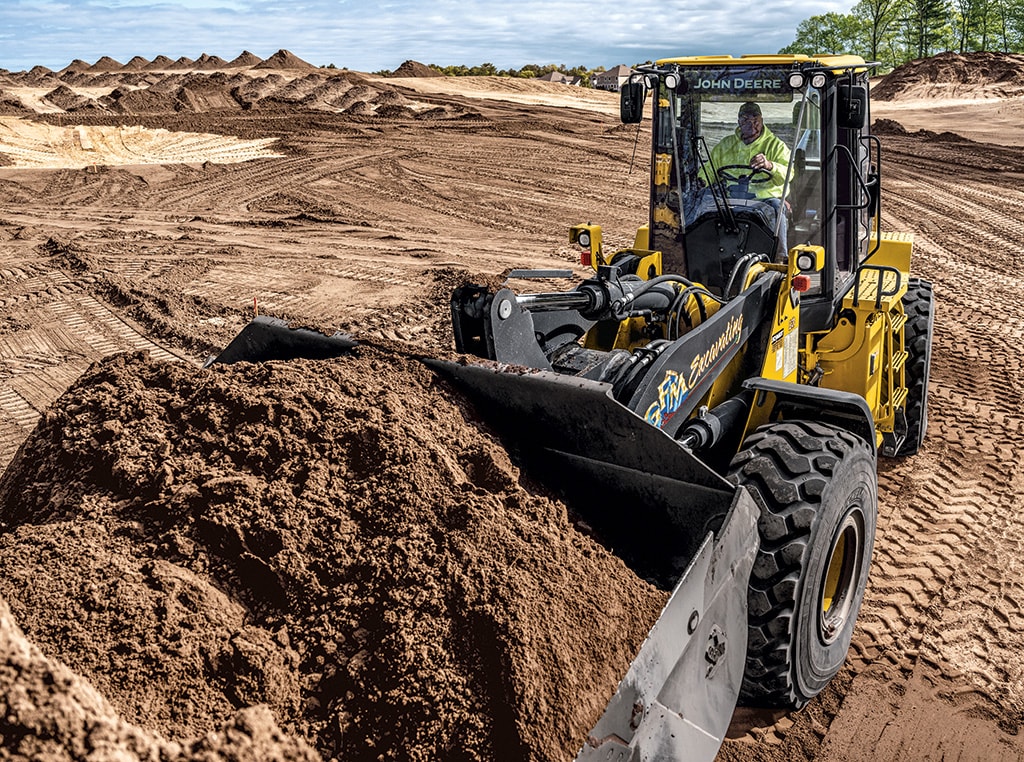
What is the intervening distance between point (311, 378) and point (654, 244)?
9.44 feet

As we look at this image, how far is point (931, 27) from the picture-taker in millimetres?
52906

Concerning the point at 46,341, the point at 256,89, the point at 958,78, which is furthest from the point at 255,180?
the point at 958,78

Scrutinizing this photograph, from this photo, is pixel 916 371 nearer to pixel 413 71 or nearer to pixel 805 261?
pixel 805 261

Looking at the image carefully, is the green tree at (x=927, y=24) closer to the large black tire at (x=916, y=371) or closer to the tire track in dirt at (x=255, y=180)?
the tire track in dirt at (x=255, y=180)

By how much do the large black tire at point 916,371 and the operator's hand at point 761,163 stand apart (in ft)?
6.81

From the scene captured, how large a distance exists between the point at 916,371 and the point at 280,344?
449 centimetres

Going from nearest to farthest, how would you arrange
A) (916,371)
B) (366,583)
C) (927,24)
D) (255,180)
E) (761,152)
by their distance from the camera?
1. (366,583)
2. (761,152)
3. (916,371)
4. (255,180)
5. (927,24)

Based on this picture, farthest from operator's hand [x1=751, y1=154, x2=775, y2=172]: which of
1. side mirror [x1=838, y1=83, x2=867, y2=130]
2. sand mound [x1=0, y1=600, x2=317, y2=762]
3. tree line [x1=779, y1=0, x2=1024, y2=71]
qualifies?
tree line [x1=779, y1=0, x2=1024, y2=71]

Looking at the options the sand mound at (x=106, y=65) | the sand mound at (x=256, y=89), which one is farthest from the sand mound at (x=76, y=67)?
the sand mound at (x=256, y=89)

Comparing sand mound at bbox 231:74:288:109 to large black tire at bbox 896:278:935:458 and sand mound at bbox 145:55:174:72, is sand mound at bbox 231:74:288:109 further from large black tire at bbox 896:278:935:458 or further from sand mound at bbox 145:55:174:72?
large black tire at bbox 896:278:935:458

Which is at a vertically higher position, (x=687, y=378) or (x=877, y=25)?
(x=877, y=25)

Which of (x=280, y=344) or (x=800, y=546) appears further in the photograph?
(x=280, y=344)

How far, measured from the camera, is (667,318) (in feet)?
14.9

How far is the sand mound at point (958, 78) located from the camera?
109 ft
